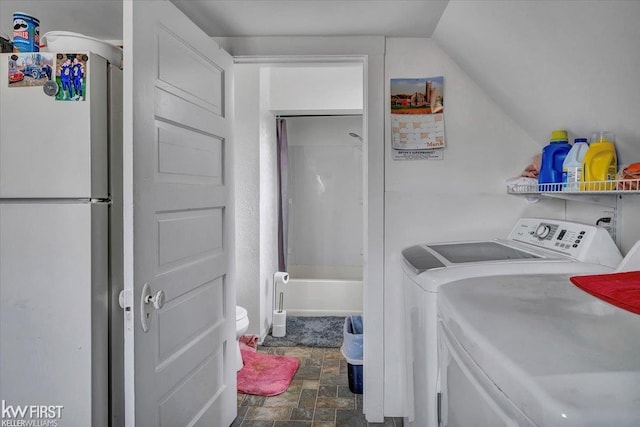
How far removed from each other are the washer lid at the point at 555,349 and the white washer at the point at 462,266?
260 millimetres

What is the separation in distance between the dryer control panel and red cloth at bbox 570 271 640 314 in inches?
13.4

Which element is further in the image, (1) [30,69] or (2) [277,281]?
(2) [277,281]

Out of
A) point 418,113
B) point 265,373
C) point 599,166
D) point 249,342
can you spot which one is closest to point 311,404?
point 265,373

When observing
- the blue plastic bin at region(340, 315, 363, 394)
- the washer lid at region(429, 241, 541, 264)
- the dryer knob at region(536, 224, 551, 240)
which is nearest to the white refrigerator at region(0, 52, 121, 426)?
the washer lid at region(429, 241, 541, 264)

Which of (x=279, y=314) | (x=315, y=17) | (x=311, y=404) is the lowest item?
(x=311, y=404)

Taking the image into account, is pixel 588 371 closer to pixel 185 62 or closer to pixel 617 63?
pixel 617 63

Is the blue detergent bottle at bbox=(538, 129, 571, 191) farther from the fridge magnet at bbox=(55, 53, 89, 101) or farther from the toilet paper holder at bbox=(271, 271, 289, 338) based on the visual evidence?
the toilet paper holder at bbox=(271, 271, 289, 338)

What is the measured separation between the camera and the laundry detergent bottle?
1.42 meters

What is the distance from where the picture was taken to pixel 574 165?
4.73 feet

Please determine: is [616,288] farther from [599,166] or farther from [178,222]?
[178,222]

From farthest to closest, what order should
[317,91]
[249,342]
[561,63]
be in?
[317,91] → [249,342] → [561,63]

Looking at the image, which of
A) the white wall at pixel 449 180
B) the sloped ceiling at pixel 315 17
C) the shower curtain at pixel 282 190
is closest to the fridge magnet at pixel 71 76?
the sloped ceiling at pixel 315 17

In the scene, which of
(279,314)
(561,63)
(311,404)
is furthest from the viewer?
(279,314)

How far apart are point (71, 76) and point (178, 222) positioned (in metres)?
0.62
